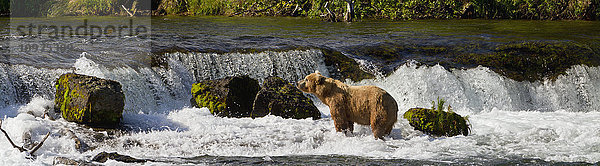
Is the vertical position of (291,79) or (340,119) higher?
(340,119)

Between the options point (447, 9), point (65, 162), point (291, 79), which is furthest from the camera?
point (447, 9)

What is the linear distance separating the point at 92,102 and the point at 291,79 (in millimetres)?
5763

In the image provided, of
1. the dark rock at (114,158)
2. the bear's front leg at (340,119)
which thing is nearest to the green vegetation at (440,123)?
the bear's front leg at (340,119)

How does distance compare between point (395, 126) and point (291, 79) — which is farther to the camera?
point (291, 79)

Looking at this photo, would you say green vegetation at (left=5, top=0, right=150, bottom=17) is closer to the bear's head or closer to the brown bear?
the bear's head

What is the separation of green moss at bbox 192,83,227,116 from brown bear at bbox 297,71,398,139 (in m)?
2.56

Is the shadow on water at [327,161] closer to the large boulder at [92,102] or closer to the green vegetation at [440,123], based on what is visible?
the green vegetation at [440,123]

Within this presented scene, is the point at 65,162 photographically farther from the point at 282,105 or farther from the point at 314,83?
the point at 282,105

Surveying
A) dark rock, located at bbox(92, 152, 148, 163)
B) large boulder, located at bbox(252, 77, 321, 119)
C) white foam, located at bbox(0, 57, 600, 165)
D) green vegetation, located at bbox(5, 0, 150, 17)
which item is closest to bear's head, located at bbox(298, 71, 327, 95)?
white foam, located at bbox(0, 57, 600, 165)

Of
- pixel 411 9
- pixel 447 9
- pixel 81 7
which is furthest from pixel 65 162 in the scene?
pixel 81 7

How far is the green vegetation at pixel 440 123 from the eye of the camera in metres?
10.1

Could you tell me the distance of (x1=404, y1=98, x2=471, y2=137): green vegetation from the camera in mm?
10070

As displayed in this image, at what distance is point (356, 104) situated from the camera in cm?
955

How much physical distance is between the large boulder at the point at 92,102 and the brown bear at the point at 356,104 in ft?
10.4
